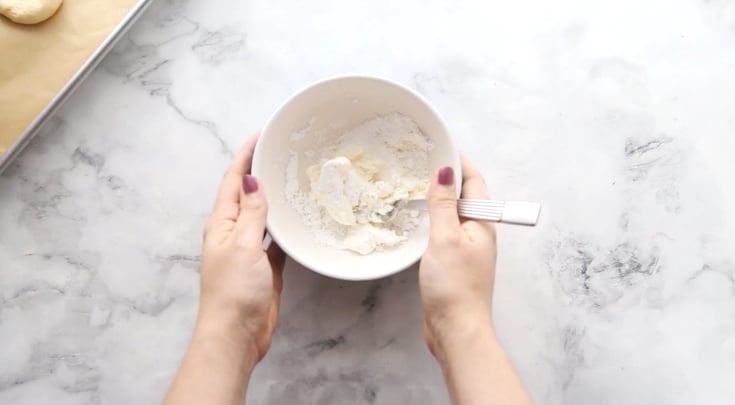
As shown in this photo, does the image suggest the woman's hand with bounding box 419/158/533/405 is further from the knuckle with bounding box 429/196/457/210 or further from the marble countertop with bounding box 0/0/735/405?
the marble countertop with bounding box 0/0/735/405

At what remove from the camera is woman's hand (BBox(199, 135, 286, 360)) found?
732 mm

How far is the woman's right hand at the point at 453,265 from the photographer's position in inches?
28.7

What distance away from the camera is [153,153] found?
93cm

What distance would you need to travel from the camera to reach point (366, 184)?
839 mm

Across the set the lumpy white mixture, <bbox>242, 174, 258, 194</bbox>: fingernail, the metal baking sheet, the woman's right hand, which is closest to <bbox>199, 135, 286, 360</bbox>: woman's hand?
<bbox>242, 174, 258, 194</bbox>: fingernail

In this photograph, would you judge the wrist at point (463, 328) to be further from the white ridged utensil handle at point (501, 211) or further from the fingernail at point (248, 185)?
the fingernail at point (248, 185)

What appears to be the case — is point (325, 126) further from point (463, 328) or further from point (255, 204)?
point (463, 328)

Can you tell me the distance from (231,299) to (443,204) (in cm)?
30

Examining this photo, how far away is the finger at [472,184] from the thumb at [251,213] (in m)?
0.28

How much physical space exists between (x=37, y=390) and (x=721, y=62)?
1.24 metres

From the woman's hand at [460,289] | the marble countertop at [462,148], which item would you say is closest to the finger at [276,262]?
the marble countertop at [462,148]

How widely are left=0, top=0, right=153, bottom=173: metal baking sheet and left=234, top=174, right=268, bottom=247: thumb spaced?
1.20 feet

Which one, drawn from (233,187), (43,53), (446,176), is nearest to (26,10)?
(43,53)

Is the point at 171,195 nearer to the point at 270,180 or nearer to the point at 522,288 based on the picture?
the point at 270,180
